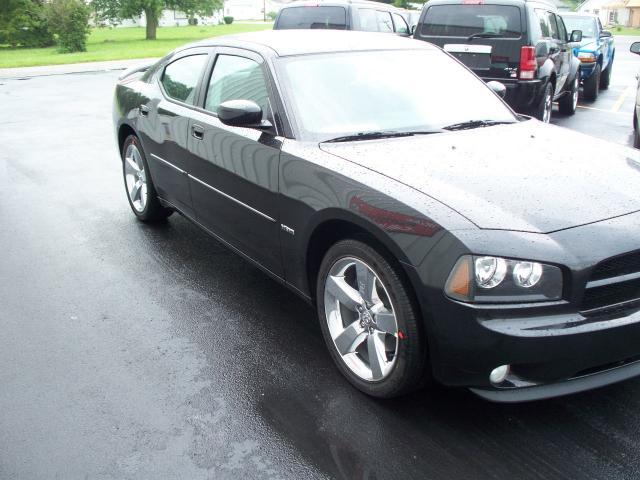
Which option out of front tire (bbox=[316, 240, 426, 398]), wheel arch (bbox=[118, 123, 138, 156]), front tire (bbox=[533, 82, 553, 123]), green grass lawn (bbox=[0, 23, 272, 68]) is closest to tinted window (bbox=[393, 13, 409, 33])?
front tire (bbox=[533, 82, 553, 123])

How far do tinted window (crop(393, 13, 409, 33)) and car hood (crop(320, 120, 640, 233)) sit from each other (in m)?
10.2

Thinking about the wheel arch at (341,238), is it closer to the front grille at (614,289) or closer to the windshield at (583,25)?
the front grille at (614,289)

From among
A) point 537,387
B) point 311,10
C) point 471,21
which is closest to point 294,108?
point 537,387

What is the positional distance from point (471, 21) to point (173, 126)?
6.10 m

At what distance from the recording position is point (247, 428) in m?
2.96

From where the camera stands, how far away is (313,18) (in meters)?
11.5

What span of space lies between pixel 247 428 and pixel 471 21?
7.96 meters

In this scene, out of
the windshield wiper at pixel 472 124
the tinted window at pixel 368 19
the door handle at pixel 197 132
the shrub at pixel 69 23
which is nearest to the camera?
the windshield wiper at pixel 472 124

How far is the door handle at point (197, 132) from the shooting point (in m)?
Result: 4.35

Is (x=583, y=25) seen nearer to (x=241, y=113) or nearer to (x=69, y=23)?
(x=241, y=113)

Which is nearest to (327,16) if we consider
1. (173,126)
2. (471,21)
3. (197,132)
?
(471,21)

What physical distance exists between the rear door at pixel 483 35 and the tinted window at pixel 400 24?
369 centimetres

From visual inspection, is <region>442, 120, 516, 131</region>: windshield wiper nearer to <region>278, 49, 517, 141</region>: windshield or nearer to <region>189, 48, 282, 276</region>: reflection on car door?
<region>278, 49, 517, 141</region>: windshield

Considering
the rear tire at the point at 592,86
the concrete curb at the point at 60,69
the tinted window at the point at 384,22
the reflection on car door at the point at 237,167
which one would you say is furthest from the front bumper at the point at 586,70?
the concrete curb at the point at 60,69
